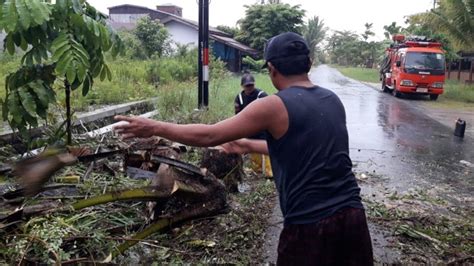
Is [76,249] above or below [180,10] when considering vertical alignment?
below

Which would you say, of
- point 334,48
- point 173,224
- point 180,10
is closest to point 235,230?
point 173,224

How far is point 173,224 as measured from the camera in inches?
148

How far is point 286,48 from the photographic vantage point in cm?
222

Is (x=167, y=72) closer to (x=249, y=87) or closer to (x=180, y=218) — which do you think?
(x=249, y=87)

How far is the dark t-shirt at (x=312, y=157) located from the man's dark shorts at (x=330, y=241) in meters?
0.04

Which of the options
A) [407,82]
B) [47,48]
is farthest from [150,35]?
[47,48]

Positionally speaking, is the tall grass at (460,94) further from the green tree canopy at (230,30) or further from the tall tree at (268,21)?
the green tree canopy at (230,30)

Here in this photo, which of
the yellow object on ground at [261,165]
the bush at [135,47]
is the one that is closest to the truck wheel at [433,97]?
the bush at [135,47]

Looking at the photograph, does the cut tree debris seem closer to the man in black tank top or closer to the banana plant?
the banana plant

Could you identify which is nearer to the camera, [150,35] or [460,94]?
[460,94]

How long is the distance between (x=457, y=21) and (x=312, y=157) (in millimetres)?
Result: 22174

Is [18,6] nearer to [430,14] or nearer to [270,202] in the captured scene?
[270,202]

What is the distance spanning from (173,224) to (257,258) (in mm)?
801

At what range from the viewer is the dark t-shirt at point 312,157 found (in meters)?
2.12
